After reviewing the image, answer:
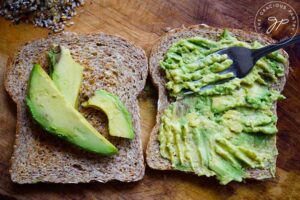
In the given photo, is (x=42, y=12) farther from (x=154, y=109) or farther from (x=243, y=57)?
(x=243, y=57)

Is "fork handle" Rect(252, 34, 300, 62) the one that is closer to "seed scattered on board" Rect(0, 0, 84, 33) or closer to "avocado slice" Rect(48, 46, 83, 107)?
"avocado slice" Rect(48, 46, 83, 107)

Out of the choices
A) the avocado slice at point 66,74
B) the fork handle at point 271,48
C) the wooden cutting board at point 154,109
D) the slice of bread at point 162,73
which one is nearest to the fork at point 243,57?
the fork handle at point 271,48

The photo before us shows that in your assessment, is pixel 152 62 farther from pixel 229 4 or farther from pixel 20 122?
pixel 20 122

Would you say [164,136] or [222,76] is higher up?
[222,76]

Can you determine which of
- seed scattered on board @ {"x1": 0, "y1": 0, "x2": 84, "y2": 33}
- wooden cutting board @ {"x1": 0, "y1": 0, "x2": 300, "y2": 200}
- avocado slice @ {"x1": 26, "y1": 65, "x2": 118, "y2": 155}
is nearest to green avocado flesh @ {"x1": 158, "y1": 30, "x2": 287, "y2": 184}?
wooden cutting board @ {"x1": 0, "y1": 0, "x2": 300, "y2": 200}

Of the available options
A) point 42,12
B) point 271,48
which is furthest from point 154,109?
point 42,12

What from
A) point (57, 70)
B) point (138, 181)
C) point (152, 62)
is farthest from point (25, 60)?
point (138, 181)

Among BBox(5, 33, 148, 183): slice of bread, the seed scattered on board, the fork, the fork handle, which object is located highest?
the fork handle
